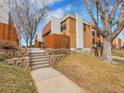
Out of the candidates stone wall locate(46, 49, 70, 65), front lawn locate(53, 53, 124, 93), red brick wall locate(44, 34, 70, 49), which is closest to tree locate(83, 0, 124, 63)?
front lawn locate(53, 53, 124, 93)

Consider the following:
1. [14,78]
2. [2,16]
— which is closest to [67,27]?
[2,16]

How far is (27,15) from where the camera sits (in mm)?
15391

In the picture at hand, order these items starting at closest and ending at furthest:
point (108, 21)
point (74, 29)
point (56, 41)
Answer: point (108, 21) < point (56, 41) < point (74, 29)

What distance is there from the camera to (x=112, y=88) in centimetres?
547

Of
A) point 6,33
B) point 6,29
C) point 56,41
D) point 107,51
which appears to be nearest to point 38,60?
point 6,33

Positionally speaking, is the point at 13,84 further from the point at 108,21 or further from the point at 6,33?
the point at 108,21

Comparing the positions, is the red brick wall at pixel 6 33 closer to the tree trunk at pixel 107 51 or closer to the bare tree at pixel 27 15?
the bare tree at pixel 27 15

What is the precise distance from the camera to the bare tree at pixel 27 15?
15.1 meters

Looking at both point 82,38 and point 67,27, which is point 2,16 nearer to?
point 67,27

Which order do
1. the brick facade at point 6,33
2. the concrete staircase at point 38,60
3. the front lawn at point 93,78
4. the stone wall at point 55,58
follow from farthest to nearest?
the brick facade at point 6,33
the stone wall at point 55,58
the concrete staircase at point 38,60
the front lawn at point 93,78

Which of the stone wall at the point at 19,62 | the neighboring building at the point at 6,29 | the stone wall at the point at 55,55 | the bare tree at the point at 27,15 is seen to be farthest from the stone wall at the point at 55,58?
the bare tree at the point at 27,15

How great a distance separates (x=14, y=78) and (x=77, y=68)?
4.06 metres

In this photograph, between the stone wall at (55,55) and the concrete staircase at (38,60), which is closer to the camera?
the concrete staircase at (38,60)

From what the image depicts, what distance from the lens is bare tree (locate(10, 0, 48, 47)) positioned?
15117 mm
